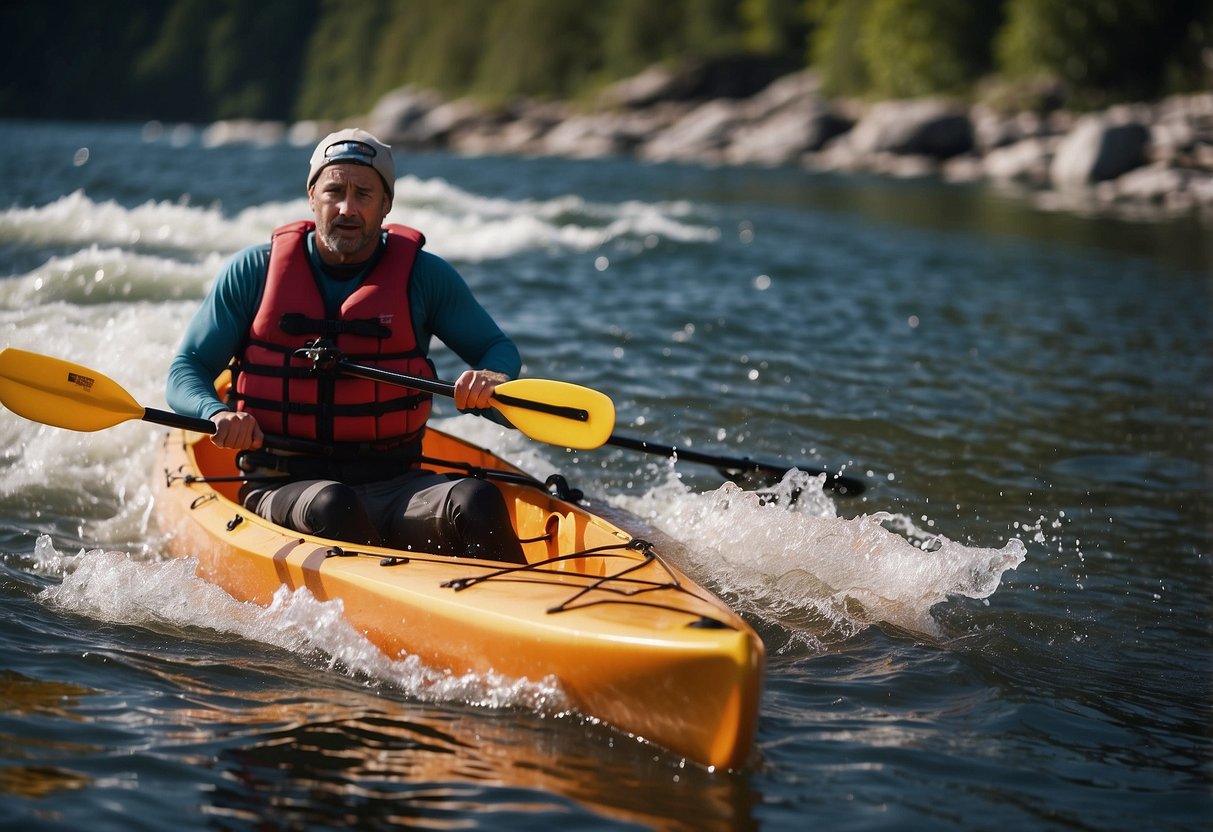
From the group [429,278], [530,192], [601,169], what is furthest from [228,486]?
[601,169]

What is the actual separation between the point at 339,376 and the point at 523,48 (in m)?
57.3

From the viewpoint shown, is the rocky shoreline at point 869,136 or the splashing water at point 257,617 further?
the rocky shoreline at point 869,136

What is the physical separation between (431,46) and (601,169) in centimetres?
4739

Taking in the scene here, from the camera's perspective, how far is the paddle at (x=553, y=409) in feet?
13.7

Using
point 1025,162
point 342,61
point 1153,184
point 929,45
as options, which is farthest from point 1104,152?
point 342,61

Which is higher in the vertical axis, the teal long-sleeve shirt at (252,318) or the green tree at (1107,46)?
the green tree at (1107,46)

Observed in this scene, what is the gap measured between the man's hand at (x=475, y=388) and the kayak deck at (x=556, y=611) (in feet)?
1.58

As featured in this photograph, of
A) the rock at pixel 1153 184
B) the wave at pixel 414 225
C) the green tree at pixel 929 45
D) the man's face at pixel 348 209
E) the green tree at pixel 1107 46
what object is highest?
the green tree at pixel 929 45

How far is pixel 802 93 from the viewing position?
43.4 m

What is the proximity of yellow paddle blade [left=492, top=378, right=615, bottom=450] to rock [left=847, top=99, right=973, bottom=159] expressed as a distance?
2996 cm

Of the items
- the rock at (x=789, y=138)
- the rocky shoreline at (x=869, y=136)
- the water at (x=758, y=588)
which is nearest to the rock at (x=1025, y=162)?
the rocky shoreline at (x=869, y=136)

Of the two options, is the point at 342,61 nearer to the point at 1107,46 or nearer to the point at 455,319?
the point at 1107,46

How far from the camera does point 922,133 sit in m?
32.6

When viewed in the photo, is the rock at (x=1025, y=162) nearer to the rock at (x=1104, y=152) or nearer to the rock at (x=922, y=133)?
the rock at (x=1104, y=152)
